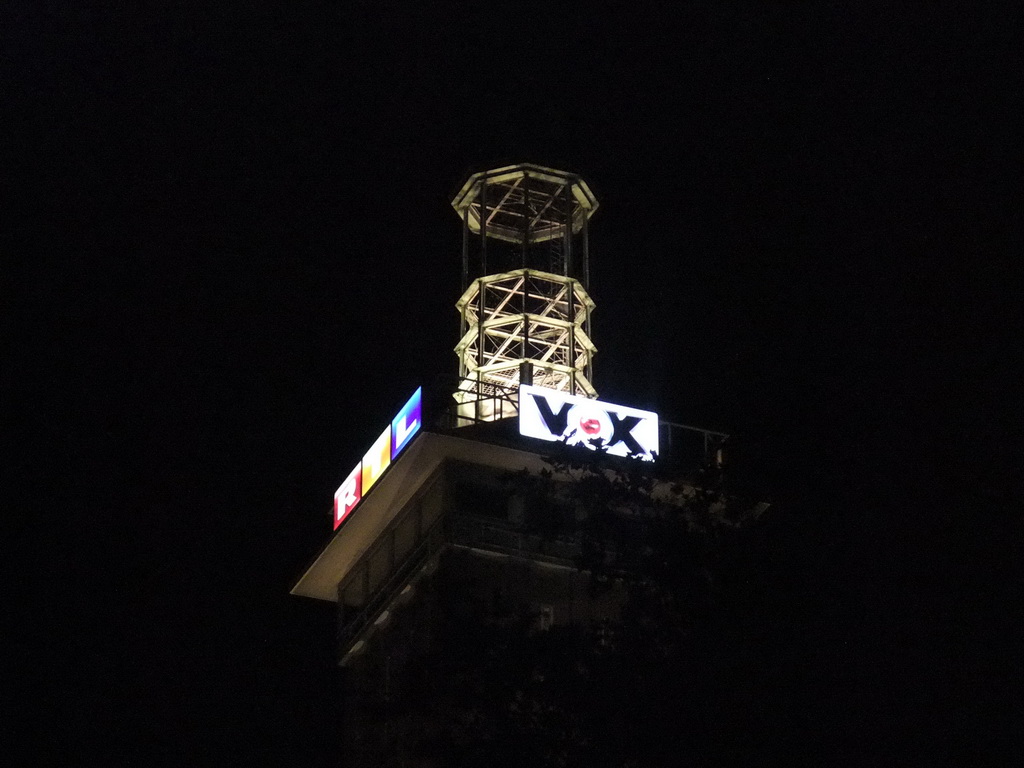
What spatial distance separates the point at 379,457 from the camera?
44469 millimetres

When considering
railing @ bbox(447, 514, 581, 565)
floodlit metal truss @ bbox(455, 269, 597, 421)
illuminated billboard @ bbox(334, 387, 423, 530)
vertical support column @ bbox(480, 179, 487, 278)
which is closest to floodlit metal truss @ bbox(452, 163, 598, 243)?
vertical support column @ bbox(480, 179, 487, 278)

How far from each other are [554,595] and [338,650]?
8145 millimetres

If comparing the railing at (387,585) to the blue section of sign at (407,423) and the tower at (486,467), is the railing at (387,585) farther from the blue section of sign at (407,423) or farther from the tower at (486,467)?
the blue section of sign at (407,423)

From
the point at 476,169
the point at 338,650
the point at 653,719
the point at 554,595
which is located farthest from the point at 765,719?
the point at 476,169

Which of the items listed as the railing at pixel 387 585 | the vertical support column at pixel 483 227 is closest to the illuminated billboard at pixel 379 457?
the railing at pixel 387 585

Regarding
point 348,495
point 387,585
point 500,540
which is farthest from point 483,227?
point 500,540

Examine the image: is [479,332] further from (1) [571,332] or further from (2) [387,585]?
(2) [387,585]

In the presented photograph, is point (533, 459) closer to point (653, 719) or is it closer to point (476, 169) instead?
point (476, 169)

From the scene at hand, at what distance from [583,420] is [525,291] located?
6.78 metres

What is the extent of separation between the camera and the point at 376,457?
147 feet

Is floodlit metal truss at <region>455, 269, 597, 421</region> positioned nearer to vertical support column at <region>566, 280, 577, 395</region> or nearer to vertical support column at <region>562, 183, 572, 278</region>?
vertical support column at <region>566, 280, 577, 395</region>

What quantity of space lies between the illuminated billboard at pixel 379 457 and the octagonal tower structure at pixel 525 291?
111 inches

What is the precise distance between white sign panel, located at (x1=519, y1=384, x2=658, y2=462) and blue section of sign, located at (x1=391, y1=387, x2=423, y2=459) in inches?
104

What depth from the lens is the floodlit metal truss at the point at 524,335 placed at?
4809 centimetres
